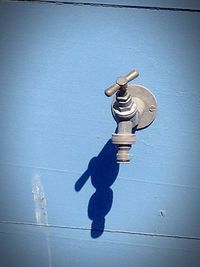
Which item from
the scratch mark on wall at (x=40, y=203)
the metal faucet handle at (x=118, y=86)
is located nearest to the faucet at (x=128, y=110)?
the metal faucet handle at (x=118, y=86)

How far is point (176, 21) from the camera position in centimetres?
64

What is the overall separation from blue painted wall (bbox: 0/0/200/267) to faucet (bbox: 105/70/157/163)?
18 millimetres

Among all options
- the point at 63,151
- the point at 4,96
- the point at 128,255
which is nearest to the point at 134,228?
the point at 128,255

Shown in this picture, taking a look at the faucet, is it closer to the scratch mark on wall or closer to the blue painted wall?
the blue painted wall

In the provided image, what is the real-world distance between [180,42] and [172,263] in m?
0.43

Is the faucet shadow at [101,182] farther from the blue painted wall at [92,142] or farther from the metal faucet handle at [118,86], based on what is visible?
the metal faucet handle at [118,86]

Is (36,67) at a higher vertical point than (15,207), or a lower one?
higher

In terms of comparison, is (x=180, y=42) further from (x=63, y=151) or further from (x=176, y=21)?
(x=63, y=151)

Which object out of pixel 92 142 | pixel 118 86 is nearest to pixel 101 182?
pixel 92 142

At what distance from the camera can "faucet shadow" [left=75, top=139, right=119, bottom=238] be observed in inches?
28.0

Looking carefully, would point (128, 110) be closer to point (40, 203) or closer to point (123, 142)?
point (123, 142)

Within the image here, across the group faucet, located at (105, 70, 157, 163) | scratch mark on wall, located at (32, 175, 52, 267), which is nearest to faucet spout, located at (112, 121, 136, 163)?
faucet, located at (105, 70, 157, 163)

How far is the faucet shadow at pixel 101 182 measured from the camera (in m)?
0.71

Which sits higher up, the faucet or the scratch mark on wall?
the faucet
